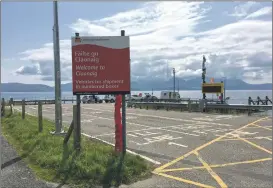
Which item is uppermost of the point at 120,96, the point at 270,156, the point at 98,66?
the point at 98,66

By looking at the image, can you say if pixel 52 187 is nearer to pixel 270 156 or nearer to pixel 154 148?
pixel 154 148

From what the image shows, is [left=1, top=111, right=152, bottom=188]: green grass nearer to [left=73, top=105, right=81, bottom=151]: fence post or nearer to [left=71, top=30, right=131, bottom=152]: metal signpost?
[left=73, top=105, right=81, bottom=151]: fence post

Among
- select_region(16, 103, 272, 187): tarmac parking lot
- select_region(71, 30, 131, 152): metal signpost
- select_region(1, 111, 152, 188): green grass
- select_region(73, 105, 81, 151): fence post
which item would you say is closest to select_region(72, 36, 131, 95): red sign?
select_region(71, 30, 131, 152): metal signpost

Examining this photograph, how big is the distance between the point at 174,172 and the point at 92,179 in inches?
75.9

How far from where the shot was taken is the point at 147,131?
1543 cm

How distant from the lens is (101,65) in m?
9.25

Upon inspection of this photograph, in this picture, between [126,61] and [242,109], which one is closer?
[126,61]

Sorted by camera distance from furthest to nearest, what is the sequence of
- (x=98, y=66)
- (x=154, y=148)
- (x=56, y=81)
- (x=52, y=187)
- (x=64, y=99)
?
1. (x=64, y=99)
2. (x=56, y=81)
3. (x=154, y=148)
4. (x=98, y=66)
5. (x=52, y=187)

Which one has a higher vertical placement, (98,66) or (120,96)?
(98,66)

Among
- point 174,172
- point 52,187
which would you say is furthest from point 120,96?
point 52,187

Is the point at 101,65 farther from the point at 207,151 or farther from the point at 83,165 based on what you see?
the point at 207,151

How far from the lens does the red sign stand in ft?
30.1

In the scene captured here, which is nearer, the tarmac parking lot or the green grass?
the green grass

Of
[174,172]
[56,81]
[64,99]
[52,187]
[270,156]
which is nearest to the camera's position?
[52,187]
